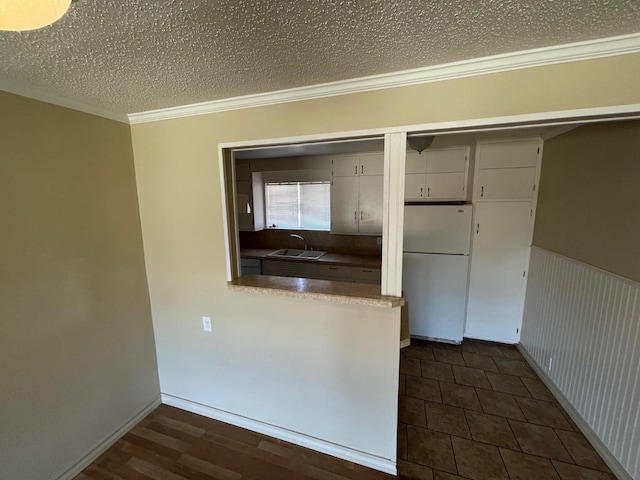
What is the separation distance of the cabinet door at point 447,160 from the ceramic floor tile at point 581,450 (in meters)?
2.48

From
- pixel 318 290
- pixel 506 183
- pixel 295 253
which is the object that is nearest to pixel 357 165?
pixel 295 253

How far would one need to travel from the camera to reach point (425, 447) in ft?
6.11

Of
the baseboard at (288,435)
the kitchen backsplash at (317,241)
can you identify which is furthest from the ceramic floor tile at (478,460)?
the kitchen backsplash at (317,241)

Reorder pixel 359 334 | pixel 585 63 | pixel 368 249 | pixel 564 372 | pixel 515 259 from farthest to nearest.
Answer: pixel 368 249 < pixel 515 259 < pixel 564 372 < pixel 359 334 < pixel 585 63

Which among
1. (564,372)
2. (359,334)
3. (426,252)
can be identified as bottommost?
(564,372)

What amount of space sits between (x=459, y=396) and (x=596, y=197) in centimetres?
189

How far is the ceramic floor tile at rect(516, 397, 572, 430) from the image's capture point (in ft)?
6.69

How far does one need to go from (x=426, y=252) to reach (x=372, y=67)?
2.30 metres

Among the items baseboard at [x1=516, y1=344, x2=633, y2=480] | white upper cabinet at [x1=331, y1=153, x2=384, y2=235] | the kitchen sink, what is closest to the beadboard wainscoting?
baseboard at [x1=516, y1=344, x2=633, y2=480]

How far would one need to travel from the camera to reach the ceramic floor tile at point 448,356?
112 inches

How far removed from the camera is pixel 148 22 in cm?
92

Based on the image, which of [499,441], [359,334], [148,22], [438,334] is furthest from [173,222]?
[438,334]

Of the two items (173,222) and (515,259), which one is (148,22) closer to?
(173,222)

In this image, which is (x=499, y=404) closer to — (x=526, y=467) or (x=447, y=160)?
(x=526, y=467)
